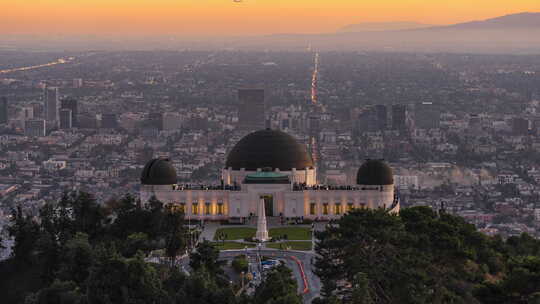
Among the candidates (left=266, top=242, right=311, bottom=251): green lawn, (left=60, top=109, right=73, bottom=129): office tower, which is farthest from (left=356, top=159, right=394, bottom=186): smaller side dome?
(left=60, top=109, right=73, bottom=129): office tower

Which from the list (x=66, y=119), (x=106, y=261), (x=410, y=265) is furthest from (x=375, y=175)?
(x=66, y=119)

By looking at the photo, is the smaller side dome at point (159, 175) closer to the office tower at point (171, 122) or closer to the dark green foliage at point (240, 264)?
the dark green foliage at point (240, 264)

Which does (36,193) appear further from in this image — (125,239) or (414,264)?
(414,264)

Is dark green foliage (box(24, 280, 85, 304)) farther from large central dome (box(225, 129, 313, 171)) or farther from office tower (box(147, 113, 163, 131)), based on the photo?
office tower (box(147, 113, 163, 131))

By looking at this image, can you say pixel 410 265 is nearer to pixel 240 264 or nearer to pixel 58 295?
pixel 240 264

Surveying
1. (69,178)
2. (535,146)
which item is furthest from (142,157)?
(535,146)
